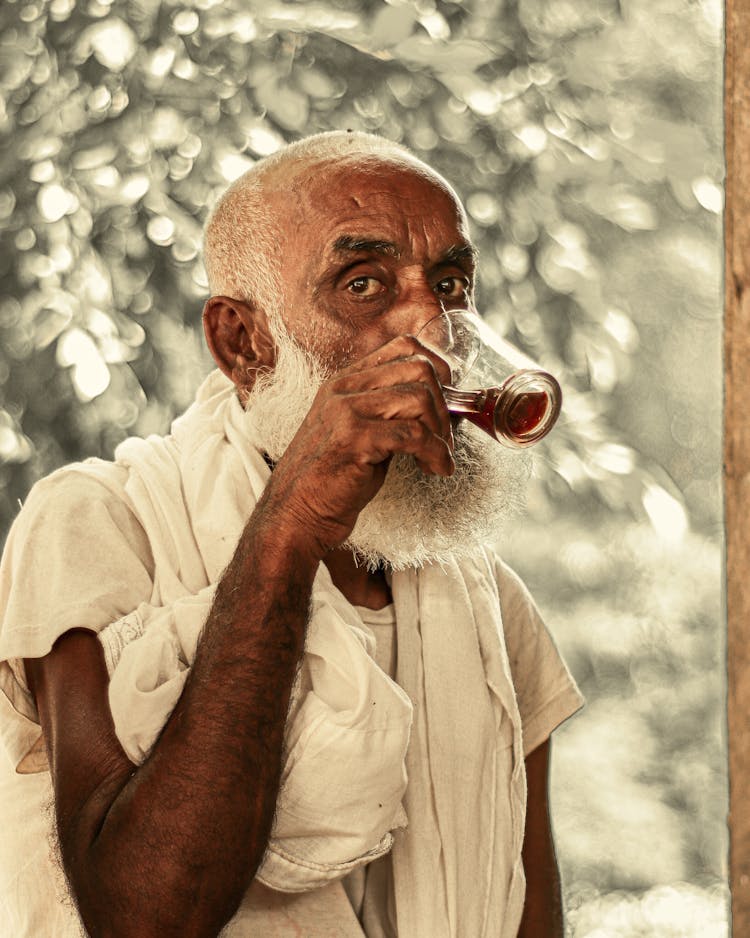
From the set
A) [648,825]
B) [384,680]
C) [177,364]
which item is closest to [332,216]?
[384,680]

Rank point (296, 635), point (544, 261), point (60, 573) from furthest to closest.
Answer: point (544, 261), point (60, 573), point (296, 635)

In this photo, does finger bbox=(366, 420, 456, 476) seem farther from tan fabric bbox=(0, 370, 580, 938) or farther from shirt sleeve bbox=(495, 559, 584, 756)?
shirt sleeve bbox=(495, 559, 584, 756)

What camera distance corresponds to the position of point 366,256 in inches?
87.6

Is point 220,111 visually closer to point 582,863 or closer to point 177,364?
point 177,364

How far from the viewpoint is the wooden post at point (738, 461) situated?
6.82ft

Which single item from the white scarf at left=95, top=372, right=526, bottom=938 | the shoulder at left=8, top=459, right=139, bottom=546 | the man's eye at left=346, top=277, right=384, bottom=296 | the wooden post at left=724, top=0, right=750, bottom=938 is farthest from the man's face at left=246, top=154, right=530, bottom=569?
the wooden post at left=724, top=0, right=750, bottom=938

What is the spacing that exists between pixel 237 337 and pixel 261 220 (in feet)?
0.74

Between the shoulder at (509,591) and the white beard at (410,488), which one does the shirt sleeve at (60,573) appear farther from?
the shoulder at (509,591)

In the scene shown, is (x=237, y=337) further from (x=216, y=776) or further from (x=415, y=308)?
(x=216, y=776)

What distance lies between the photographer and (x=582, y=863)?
3.93 metres

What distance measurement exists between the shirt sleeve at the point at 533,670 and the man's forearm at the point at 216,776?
88 centimetres

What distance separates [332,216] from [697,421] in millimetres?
2133

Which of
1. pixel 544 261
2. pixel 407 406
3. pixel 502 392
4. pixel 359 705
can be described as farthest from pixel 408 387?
pixel 544 261

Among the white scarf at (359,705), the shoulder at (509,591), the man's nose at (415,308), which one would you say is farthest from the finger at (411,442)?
the shoulder at (509,591)
